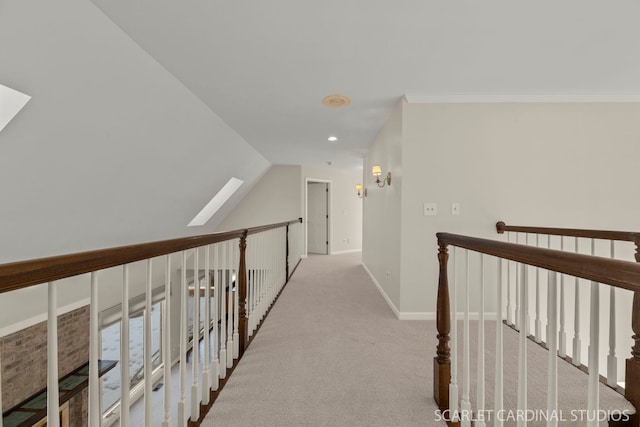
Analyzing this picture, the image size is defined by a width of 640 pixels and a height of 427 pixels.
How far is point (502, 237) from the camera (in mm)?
3094

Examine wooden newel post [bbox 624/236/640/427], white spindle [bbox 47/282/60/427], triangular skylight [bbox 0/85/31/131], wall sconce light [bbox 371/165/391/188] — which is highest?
triangular skylight [bbox 0/85/31/131]

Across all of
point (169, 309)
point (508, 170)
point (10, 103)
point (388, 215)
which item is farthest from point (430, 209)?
point (10, 103)

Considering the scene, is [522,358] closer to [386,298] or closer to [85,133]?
[386,298]

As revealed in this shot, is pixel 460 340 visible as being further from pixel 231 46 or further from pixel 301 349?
pixel 231 46

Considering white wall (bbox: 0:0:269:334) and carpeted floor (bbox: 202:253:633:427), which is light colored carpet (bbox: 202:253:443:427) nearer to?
carpeted floor (bbox: 202:253:633:427)

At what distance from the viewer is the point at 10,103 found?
1849 mm

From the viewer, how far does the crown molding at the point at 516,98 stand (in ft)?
9.91

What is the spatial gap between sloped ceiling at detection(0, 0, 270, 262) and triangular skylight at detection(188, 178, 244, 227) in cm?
185

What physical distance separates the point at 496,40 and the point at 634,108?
80.3 inches

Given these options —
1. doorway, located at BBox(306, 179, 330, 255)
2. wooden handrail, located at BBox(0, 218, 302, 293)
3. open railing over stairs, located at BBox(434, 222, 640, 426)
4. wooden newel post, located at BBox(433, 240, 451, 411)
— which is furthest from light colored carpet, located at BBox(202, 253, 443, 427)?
doorway, located at BBox(306, 179, 330, 255)

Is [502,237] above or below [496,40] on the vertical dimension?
below

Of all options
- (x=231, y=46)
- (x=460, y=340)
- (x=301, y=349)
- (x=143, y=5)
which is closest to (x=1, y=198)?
(x=143, y=5)

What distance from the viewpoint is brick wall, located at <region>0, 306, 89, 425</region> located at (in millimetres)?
3316

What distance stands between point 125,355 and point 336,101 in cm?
284
